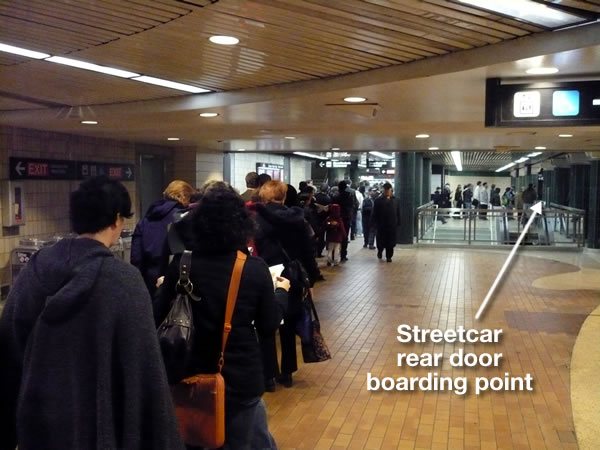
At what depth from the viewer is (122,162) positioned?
12.0 m

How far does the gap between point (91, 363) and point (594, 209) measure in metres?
14.5

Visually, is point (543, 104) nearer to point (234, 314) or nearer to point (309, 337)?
point (309, 337)

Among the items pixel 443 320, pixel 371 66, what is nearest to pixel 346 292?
pixel 443 320

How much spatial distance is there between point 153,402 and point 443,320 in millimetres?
6092

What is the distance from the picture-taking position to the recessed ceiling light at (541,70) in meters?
4.19

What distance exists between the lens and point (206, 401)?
248 centimetres

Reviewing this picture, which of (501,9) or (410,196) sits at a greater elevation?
(501,9)

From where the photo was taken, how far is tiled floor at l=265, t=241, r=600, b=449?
162 inches

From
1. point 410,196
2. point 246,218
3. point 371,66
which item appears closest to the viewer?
point 246,218

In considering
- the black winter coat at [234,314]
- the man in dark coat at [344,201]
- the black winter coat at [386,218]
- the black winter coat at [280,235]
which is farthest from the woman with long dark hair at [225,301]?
the black winter coat at [386,218]

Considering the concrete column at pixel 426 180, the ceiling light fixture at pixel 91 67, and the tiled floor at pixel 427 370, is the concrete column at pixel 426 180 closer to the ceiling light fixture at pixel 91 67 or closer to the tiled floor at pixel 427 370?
the tiled floor at pixel 427 370

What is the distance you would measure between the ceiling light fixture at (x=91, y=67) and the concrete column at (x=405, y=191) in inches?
427

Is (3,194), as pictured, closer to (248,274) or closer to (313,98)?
(313,98)

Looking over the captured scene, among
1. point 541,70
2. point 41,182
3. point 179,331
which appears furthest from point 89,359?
point 41,182
